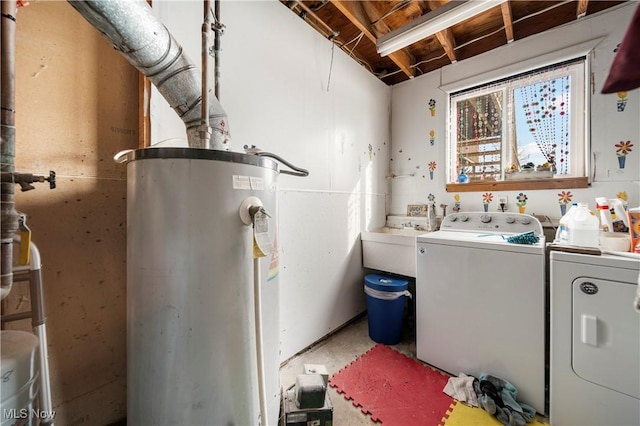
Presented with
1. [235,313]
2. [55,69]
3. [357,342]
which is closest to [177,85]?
[55,69]

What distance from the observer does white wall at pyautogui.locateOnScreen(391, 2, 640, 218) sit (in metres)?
1.72

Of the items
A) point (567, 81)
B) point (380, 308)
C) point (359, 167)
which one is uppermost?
point (567, 81)

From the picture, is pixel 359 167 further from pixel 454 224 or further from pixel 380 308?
pixel 380 308

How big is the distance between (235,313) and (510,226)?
210 centimetres

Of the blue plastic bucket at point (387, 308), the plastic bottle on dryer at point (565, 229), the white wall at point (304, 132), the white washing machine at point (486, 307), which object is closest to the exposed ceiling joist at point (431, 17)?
the white wall at point (304, 132)

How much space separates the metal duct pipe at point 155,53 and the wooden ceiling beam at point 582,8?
2626mm

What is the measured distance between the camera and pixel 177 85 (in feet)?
3.12

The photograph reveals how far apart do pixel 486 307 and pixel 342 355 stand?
1.07 metres

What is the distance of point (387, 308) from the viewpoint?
196 centimetres

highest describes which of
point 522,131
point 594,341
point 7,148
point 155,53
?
point 522,131

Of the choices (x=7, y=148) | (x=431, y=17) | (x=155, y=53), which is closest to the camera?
(x=7, y=148)

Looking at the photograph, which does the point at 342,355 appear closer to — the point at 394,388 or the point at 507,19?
the point at 394,388

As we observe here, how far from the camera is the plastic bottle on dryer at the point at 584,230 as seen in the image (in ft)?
4.27

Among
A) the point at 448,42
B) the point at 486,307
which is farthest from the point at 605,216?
the point at 448,42
